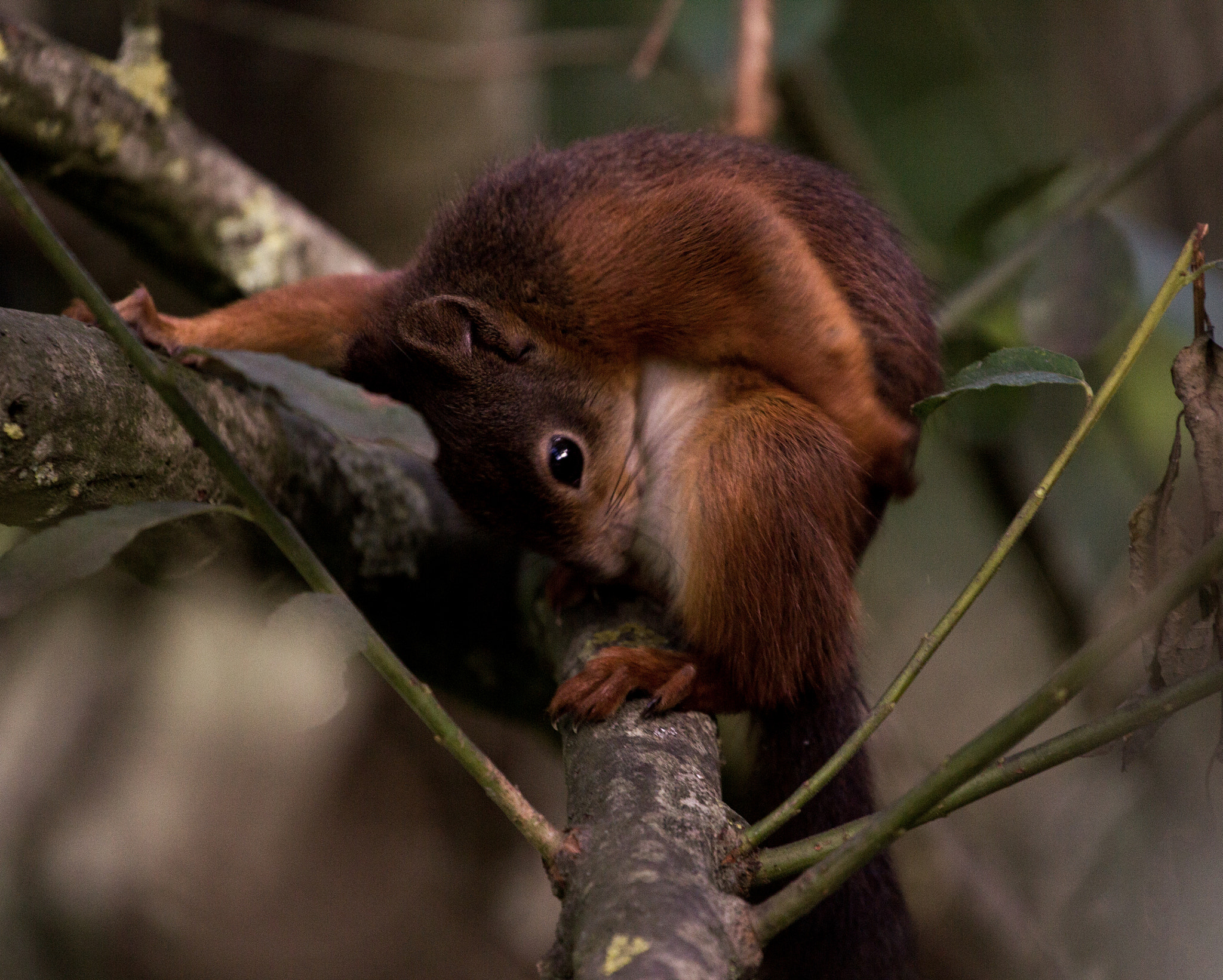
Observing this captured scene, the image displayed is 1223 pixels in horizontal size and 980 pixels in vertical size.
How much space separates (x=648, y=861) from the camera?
2.46 feet

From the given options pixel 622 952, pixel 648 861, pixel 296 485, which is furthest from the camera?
pixel 296 485

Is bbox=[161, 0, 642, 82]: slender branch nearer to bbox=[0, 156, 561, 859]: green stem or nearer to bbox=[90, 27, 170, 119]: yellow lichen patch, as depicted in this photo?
bbox=[90, 27, 170, 119]: yellow lichen patch

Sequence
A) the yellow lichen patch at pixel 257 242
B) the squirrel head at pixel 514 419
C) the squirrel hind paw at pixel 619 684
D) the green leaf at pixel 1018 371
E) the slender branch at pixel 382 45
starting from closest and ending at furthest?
the green leaf at pixel 1018 371 → the squirrel hind paw at pixel 619 684 → the squirrel head at pixel 514 419 → the yellow lichen patch at pixel 257 242 → the slender branch at pixel 382 45

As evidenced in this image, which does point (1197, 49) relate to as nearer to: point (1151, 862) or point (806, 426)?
point (806, 426)

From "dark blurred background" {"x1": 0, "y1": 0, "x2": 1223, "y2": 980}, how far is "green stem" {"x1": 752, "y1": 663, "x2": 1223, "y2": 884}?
90cm

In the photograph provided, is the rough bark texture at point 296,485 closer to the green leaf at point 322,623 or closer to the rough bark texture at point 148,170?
the green leaf at point 322,623

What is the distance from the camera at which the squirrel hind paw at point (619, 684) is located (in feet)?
3.61

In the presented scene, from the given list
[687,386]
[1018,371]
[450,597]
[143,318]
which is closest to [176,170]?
[143,318]

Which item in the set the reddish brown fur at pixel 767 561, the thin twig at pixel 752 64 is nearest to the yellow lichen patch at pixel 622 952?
the reddish brown fur at pixel 767 561

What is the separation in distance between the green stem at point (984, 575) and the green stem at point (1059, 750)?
0.03 meters

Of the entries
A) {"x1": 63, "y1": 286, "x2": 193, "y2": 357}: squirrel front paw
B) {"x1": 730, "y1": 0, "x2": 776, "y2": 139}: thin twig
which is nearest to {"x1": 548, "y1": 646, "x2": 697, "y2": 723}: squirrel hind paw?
{"x1": 63, "y1": 286, "x2": 193, "y2": 357}: squirrel front paw

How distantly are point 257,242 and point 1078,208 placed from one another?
1.44m

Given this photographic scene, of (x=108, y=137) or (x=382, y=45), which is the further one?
(x=382, y=45)

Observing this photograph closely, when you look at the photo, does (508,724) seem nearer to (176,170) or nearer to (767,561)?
(767,561)
